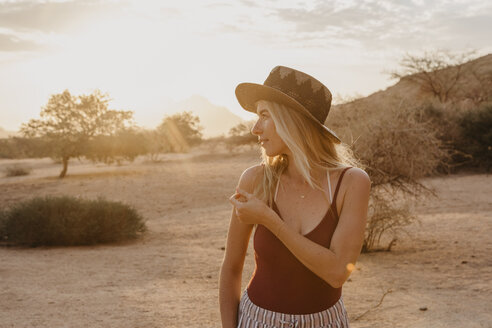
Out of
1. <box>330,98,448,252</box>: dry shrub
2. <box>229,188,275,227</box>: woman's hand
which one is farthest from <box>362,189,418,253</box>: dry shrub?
<box>229,188,275,227</box>: woman's hand

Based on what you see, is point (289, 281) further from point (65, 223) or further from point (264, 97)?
point (65, 223)

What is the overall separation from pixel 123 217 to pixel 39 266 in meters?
3.18

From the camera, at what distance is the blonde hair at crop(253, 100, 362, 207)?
6.98 feet

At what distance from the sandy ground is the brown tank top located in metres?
3.55

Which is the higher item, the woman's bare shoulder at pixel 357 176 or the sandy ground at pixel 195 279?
the woman's bare shoulder at pixel 357 176

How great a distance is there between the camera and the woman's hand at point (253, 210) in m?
1.95

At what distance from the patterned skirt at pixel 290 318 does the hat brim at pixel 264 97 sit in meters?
0.77

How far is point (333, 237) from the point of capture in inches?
77.1

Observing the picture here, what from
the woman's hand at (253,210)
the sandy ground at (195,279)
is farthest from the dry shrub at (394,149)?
the woman's hand at (253,210)

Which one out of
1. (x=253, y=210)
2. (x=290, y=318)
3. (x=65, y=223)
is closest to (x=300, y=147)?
(x=253, y=210)

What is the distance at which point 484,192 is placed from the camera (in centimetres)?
1670

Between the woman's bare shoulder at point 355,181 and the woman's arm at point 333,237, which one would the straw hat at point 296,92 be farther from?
the woman's arm at point 333,237

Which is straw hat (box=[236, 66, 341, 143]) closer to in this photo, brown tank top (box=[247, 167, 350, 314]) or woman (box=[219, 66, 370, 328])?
woman (box=[219, 66, 370, 328])

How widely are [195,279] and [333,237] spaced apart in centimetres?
595
